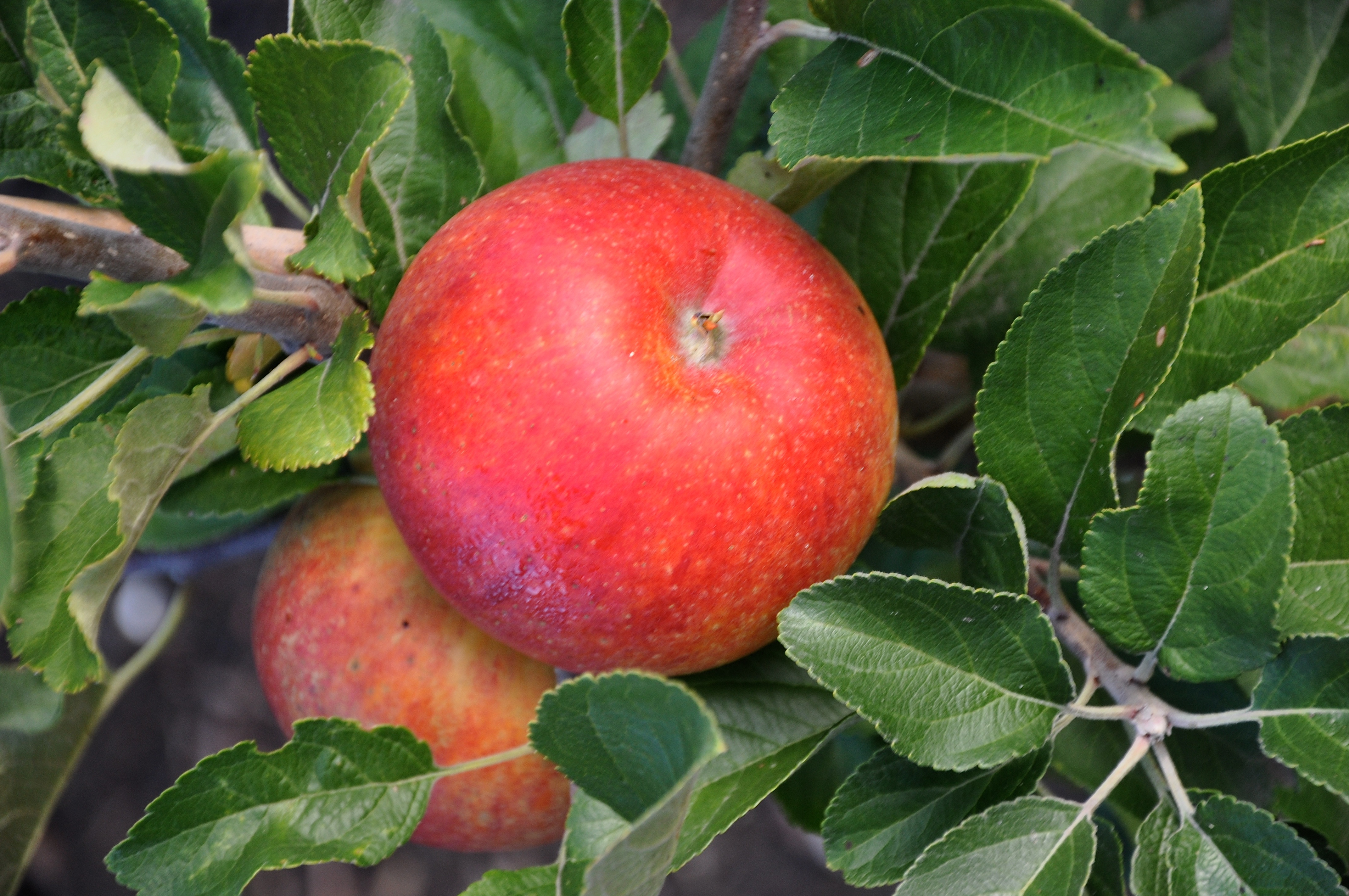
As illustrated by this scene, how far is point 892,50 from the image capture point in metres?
0.43

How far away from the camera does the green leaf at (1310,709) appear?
0.42 metres

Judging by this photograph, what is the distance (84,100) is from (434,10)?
294 mm

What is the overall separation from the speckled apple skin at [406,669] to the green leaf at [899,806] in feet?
0.62

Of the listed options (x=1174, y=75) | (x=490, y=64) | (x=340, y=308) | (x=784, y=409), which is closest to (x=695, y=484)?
(x=784, y=409)

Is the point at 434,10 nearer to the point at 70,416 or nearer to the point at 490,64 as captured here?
the point at 490,64

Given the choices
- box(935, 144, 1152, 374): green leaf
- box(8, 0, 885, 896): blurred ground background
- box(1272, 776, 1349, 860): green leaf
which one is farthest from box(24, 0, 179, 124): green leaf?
box(8, 0, 885, 896): blurred ground background

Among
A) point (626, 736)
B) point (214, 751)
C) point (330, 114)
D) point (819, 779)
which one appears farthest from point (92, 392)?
point (214, 751)

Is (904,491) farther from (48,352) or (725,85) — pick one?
(48,352)

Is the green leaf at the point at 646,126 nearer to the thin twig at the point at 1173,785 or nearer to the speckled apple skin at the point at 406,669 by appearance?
the speckled apple skin at the point at 406,669

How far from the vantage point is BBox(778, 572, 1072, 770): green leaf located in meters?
0.41

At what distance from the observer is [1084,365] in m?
0.45

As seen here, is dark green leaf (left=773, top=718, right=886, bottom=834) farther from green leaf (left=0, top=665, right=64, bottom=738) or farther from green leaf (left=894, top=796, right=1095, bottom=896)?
green leaf (left=0, top=665, right=64, bottom=738)

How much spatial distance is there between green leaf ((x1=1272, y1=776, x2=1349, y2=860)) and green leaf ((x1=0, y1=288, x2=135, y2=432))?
0.68m

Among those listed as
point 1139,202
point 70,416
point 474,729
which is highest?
point 1139,202
